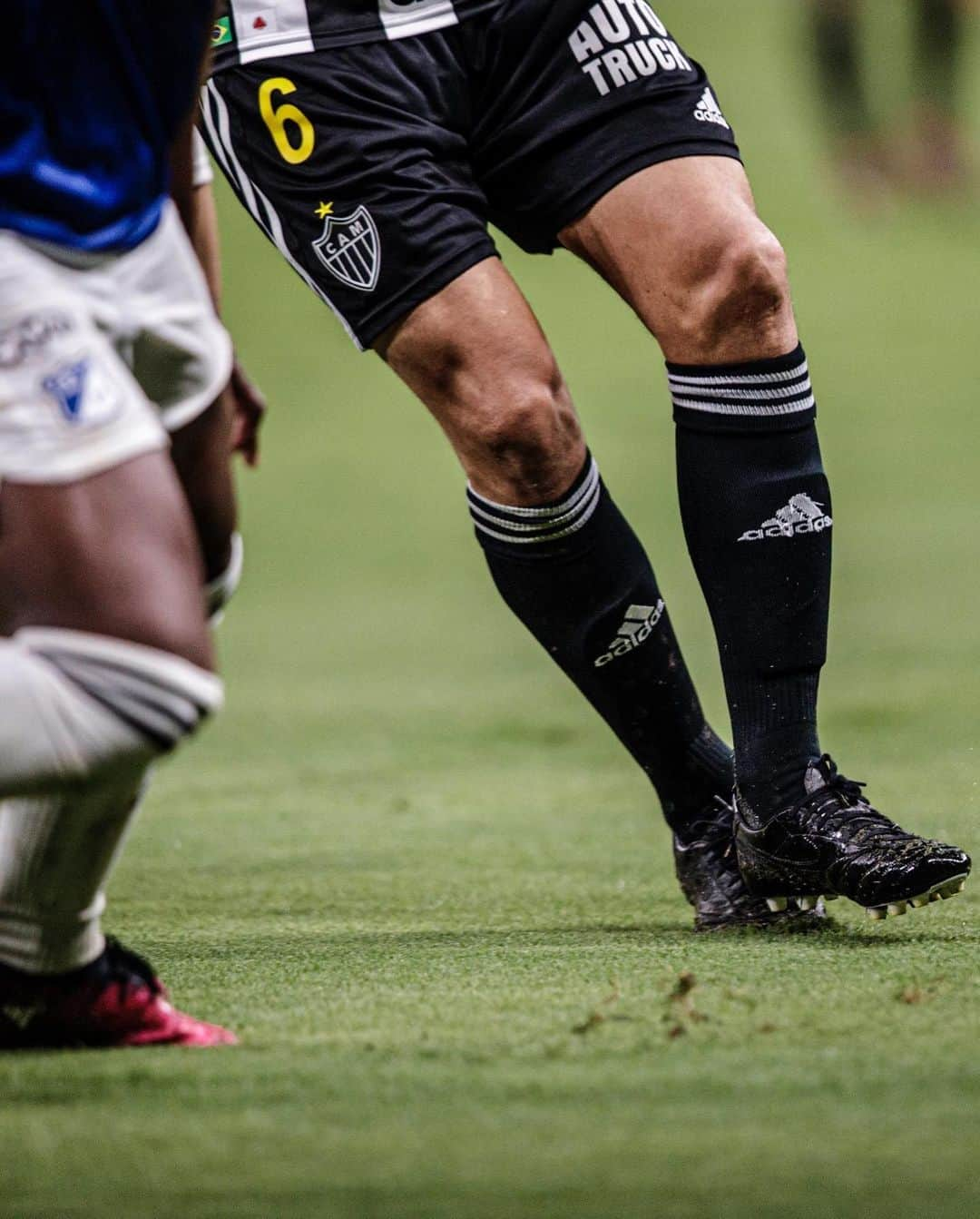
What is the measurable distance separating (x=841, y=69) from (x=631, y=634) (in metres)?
11.6

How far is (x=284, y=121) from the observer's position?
2367mm

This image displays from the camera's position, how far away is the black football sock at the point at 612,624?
2383mm

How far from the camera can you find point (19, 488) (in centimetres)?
146

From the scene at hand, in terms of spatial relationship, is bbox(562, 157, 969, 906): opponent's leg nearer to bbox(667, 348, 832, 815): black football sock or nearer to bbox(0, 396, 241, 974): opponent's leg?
bbox(667, 348, 832, 815): black football sock

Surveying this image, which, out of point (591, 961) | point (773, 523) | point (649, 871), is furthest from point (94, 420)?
point (649, 871)

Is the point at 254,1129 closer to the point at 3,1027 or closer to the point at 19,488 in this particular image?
the point at 3,1027

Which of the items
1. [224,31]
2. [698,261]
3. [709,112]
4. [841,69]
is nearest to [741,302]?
A: [698,261]

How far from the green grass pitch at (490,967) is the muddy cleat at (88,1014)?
0.14ft

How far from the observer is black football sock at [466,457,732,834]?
2.38 metres

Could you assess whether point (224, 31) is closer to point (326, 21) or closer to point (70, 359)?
point (326, 21)

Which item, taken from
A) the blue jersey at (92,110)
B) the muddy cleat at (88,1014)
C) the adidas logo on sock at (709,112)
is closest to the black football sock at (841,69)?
the adidas logo on sock at (709,112)

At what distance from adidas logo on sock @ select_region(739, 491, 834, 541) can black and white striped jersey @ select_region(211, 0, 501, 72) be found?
2.31ft

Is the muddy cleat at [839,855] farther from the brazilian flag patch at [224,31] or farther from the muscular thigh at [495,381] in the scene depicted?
the brazilian flag patch at [224,31]

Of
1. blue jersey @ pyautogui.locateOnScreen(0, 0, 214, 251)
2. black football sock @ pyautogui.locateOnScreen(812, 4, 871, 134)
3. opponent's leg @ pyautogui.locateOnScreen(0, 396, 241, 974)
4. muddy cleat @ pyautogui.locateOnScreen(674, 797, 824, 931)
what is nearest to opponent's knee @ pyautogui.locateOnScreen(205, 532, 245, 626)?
opponent's leg @ pyautogui.locateOnScreen(0, 396, 241, 974)
